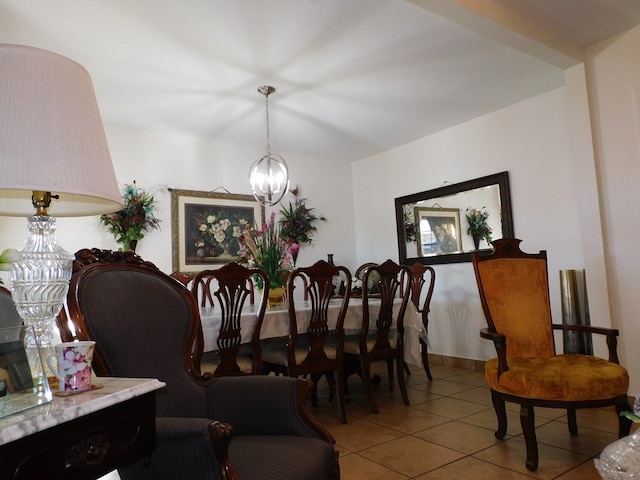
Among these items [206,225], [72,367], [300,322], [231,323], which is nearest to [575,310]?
[300,322]

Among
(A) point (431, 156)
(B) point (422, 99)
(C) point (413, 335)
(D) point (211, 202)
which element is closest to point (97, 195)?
(C) point (413, 335)

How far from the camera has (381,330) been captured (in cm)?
319

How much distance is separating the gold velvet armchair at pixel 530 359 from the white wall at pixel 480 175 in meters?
0.80

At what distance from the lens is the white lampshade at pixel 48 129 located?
35.0 inches

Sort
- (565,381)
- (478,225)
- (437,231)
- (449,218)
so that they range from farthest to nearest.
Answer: (437,231)
(449,218)
(478,225)
(565,381)

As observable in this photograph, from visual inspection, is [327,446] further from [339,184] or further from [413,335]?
[339,184]

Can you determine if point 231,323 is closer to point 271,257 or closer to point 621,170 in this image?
point 271,257

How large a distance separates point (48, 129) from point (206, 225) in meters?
3.82

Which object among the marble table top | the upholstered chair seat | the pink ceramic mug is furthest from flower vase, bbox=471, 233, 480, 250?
the pink ceramic mug

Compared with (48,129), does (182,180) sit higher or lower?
higher

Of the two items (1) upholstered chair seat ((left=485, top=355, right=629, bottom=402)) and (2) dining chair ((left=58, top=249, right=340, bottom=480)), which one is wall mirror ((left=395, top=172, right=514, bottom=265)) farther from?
(2) dining chair ((left=58, top=249, right=340, bottom=480))

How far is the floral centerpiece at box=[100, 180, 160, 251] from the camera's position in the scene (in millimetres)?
4133

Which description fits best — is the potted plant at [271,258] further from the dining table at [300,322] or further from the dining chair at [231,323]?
the dining chair at [231,323]

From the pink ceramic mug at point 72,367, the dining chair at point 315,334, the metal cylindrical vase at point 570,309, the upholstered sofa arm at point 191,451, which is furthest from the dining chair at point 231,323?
the metal cylindrical vase at point 570,309
